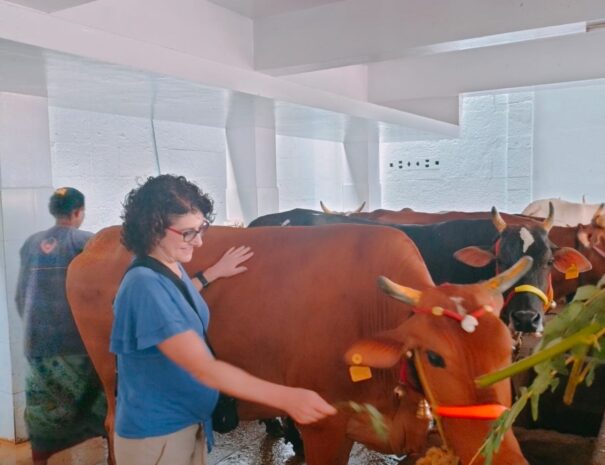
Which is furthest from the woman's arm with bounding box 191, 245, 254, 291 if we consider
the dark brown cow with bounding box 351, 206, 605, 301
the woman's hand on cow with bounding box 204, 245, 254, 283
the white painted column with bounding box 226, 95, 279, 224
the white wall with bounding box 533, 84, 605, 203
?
the white wall with bounding box 533, 84, 605, 203

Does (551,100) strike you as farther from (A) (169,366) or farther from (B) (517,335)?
(A) (169,366)

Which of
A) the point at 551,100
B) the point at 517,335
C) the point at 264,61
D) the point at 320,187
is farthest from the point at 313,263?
the point at 551,100

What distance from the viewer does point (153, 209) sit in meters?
1.68

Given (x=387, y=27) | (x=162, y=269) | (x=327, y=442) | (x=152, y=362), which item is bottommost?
(x=327, y=442)

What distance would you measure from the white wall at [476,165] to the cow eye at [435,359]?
5.53 metres

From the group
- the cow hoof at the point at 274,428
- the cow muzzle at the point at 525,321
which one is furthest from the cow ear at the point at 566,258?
the cow hoof at the point at 274,428

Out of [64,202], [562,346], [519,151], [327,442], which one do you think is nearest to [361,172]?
[519,151]

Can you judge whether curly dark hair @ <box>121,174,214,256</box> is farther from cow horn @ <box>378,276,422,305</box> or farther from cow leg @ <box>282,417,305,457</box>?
cow leg @ <box>282,417,305,457</box>

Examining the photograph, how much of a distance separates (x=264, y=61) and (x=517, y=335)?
213 cm

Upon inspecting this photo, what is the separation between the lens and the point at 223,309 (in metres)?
2.25

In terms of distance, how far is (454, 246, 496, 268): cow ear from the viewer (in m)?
2.78

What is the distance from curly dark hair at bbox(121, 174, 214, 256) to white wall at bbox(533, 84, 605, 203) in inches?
259

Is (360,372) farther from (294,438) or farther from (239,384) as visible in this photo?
(294,438)

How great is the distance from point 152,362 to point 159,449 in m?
0.28
